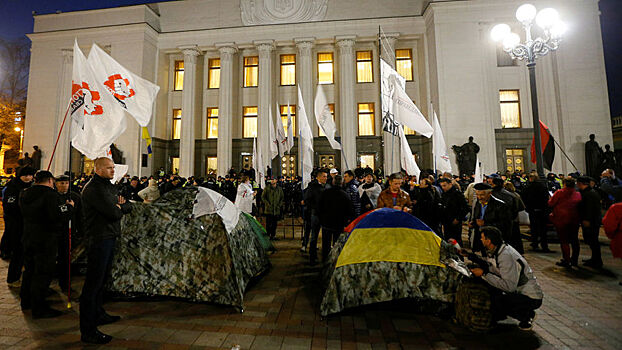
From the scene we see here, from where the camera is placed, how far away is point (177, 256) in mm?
4371

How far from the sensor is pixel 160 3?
2414cm

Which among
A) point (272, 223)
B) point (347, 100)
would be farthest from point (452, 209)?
point (347, 100)

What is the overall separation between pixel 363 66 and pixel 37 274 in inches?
903

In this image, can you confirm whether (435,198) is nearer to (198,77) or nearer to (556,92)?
(556,92)

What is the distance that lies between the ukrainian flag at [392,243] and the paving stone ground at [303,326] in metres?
0.76

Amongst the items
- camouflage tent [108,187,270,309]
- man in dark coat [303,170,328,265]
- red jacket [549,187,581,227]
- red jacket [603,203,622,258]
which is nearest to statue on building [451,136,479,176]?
red jacket [549,187,581,227]

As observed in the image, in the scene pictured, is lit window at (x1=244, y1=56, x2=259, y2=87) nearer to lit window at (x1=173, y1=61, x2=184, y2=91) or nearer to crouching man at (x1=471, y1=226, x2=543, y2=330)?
lit window at (x1=173, y1=61, x2=184, y2=91)

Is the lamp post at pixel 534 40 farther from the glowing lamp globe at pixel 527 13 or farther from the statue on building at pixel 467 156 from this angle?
the statue on building at pixel 467 156

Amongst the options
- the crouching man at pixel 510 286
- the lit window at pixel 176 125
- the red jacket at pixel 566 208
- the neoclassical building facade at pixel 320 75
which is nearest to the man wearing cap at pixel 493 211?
the red jacket at pixel 566 208

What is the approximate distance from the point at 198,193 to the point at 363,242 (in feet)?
8.45

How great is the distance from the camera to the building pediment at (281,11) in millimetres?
22109

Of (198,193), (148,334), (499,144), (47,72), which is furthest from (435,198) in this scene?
(47,72)

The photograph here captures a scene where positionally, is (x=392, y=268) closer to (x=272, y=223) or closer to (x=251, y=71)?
(x=272, y=223)

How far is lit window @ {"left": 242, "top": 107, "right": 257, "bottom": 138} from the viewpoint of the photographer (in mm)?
23375
